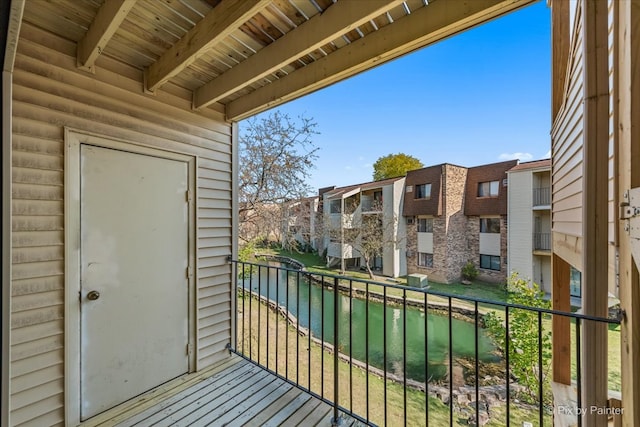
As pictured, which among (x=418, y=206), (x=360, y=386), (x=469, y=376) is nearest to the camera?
(x=360, y=386)

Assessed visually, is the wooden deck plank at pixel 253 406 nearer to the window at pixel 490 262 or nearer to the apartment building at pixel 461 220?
the apartment building at pixel 461 220

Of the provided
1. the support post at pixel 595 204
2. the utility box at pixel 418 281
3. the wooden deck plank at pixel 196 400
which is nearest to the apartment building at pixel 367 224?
the utility box at pixel 418 281

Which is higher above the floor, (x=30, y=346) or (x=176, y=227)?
(x=176, y=227)

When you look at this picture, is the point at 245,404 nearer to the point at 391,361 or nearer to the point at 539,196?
the point at 391,361

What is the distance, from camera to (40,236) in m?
1.63

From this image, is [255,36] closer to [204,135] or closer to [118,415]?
[204,135]

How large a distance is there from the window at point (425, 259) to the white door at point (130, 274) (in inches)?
448

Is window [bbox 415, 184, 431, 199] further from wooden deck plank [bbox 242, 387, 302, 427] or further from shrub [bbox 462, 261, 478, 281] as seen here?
wooden deck plank [bbox 242, 387, 302, 427]

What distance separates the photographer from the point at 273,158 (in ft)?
20.9

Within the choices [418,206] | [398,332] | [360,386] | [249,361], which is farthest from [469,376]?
[418,206]

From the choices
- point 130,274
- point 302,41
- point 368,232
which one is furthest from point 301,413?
point 368,232

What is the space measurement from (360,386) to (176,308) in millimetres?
3364

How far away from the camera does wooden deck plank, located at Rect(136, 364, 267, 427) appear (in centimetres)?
182

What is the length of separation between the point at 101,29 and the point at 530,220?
1200cm
